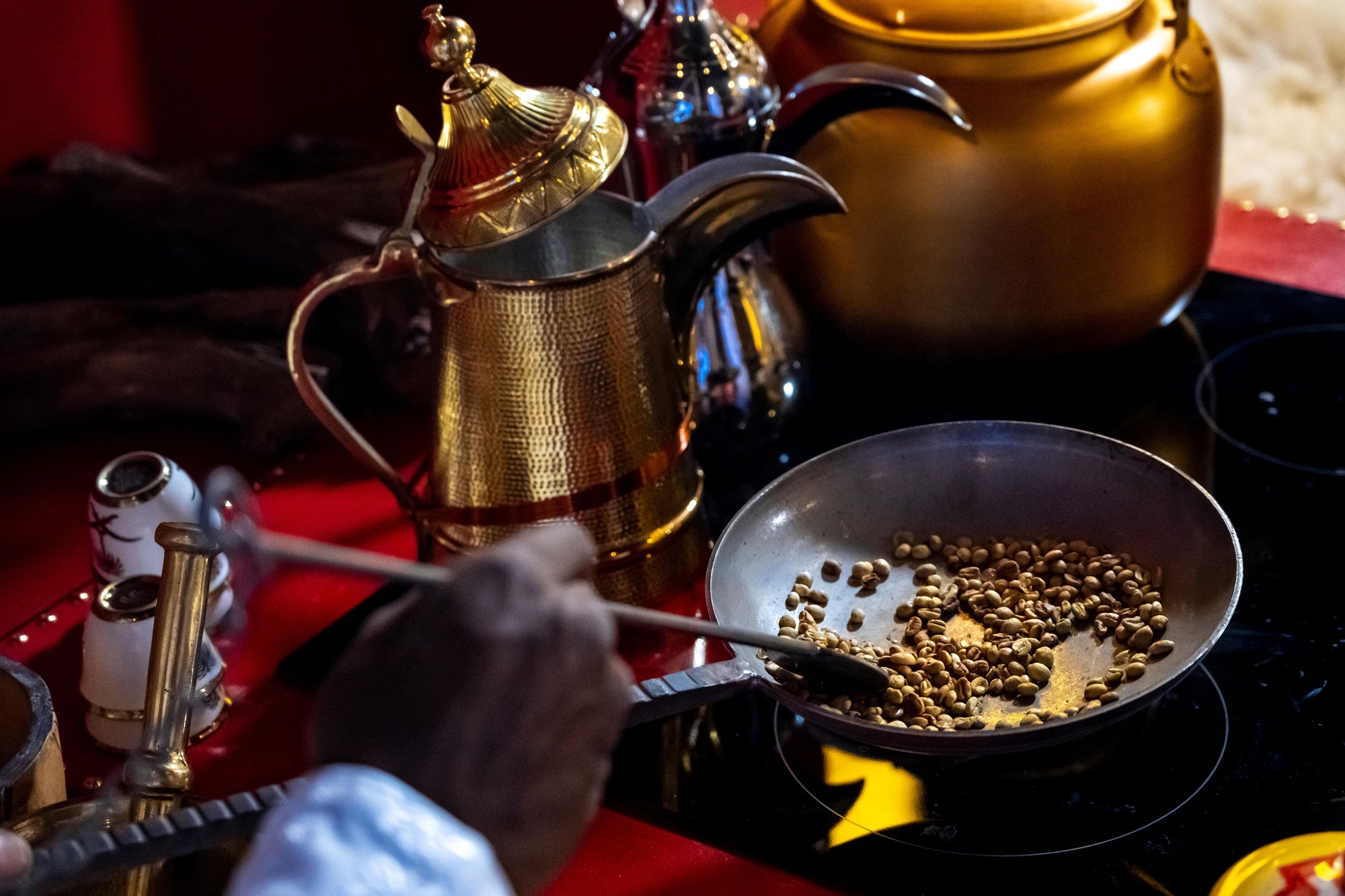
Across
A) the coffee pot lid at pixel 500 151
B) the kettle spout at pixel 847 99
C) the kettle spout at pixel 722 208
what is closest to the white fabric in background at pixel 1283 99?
the kettle spout at pixel 847 99

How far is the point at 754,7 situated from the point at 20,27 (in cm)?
85

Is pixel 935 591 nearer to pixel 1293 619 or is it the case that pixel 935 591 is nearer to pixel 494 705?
pixel 1293 619

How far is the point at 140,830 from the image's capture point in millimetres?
461

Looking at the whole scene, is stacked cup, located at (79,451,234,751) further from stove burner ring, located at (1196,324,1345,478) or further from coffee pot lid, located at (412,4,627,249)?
stove burner ring, located at (1196,324,1345,478)

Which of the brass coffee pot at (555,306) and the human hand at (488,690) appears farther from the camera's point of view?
the brass coffee pot at (555,306)

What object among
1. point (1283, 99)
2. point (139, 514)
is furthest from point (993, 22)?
point (1283, 99)

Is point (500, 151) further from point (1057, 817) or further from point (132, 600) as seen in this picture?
point (1057, 817)

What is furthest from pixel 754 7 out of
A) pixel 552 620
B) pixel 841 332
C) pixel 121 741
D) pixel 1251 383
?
pixel 552 620

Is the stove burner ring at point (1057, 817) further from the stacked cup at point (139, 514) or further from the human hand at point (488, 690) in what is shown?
the stacked cup at point (139, 514)

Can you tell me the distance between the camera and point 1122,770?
0.72 meters

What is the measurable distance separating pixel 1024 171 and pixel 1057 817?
1.48 ft

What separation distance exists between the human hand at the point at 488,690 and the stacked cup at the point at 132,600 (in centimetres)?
36

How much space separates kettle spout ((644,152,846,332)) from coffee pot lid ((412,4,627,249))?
0.07 meters

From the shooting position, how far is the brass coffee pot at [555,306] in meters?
0.75
